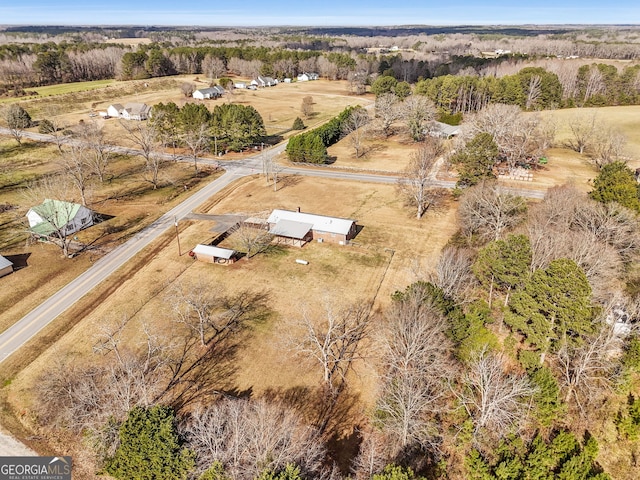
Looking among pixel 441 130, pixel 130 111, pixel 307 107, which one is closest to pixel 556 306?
pixel 441 130

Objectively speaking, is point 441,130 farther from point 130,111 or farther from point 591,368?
point 130,111

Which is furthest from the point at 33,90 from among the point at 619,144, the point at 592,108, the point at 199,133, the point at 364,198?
the point at 592,108

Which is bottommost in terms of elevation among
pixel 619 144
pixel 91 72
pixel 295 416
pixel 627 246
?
pixel 295 416

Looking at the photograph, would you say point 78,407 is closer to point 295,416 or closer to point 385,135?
point 295,416

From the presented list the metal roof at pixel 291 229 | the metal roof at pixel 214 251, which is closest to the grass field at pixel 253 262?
the metal roof at pixel 214 251

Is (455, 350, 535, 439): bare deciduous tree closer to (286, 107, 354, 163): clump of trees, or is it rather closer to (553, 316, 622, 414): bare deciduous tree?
(553, 316, 622, 414): bare deciduous tree
